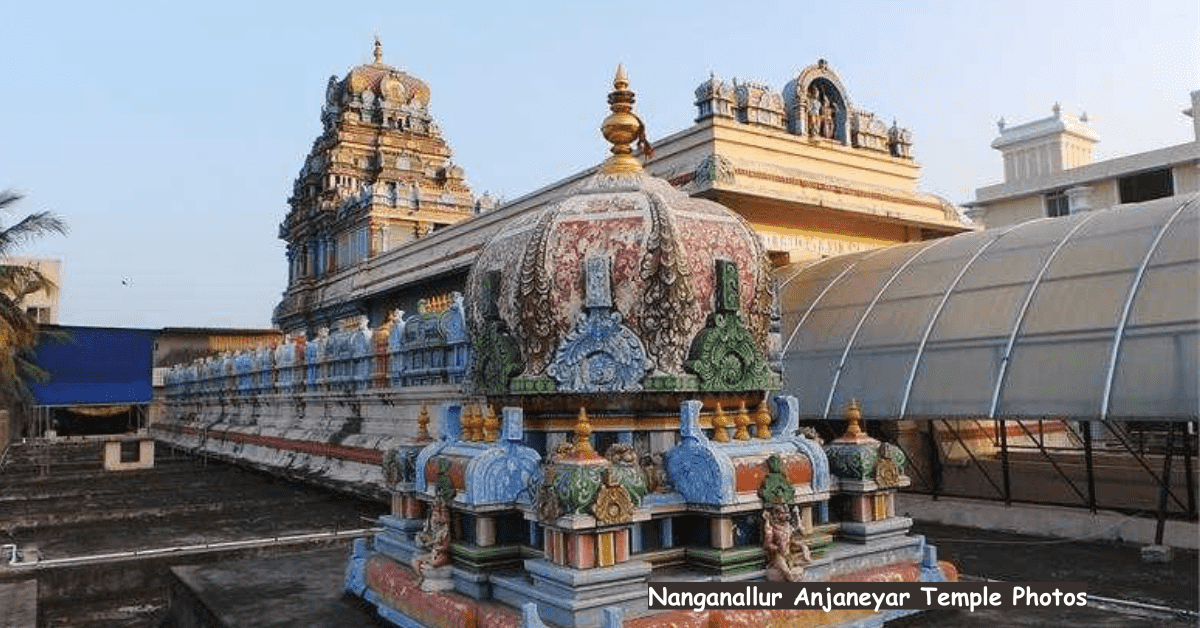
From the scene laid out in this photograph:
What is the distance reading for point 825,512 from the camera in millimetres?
7742

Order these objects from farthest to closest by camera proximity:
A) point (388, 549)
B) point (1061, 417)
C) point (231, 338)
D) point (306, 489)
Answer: point (231, 338), point (306, 489), point (1061, 417), point (388, 549)

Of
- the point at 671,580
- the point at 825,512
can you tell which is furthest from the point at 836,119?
the point at 671,580

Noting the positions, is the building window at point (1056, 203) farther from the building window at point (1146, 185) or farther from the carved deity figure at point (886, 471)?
the carved deity figure at point (886, 471)

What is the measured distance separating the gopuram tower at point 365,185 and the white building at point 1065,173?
27452 mm

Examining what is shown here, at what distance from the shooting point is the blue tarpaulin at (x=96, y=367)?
4441cm

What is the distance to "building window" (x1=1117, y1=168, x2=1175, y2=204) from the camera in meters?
40.7

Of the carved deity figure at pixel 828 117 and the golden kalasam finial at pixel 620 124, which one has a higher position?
the carved deity figure at pixel 828 117

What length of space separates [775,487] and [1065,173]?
44.6m

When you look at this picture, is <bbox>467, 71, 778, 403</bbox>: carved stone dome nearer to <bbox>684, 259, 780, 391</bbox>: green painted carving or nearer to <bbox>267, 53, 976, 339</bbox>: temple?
<bbox>684, 259, 780, 391</bbox>: green painted carving

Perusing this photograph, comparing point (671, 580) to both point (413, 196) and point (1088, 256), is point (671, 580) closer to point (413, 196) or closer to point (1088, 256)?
point (1088, 256)

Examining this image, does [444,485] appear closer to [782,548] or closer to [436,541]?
[436,541]

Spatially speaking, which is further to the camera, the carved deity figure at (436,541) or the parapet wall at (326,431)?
the parapet wall at (326,431)

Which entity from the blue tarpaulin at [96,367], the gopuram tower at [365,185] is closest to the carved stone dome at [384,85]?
the gopuram tower at [365,185]

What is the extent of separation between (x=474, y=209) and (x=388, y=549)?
112ft
